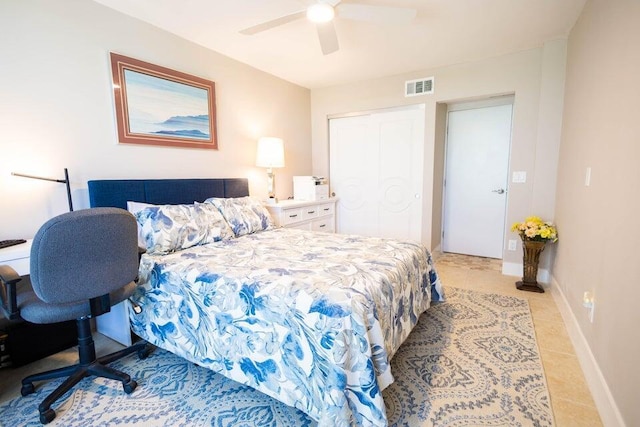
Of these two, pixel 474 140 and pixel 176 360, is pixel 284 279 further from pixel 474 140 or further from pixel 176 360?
pixel 474 140

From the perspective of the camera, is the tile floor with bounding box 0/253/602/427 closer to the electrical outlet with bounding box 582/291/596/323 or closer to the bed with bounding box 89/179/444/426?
the electrical outlet with bounding box 582/291/596/323

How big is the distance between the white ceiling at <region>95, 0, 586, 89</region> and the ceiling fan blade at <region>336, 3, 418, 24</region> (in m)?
0.22

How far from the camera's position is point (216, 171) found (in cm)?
326

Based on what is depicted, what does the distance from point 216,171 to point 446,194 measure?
3145 millimetres

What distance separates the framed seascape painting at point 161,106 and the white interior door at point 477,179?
10.4ft

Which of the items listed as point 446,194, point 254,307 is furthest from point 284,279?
point 446,194

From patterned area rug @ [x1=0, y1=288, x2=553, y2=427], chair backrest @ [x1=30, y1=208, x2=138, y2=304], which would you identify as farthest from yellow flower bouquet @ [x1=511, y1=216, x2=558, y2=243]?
chair backrest @ [x1=30, y1=208, x2=138, y2=304]

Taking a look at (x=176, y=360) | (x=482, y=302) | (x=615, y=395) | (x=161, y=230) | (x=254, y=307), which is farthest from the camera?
(x=482, y=302)

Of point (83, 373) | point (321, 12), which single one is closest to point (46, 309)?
point (83, 373)

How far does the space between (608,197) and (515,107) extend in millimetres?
2023

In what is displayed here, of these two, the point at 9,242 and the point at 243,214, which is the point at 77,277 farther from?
the point at 243,214

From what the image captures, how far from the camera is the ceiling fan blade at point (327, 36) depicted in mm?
2258

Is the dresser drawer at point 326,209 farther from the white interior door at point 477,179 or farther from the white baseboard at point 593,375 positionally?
the white baseboard at point 593,375

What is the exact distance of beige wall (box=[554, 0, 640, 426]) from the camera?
1.34m
